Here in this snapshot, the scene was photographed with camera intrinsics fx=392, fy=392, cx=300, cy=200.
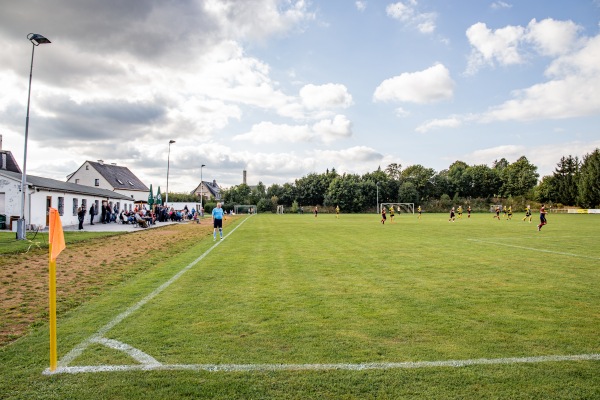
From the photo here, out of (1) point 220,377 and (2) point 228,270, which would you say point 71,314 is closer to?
(1) point 220,377

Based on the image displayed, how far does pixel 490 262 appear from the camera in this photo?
39.6ft

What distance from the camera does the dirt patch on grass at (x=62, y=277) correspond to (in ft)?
20.6

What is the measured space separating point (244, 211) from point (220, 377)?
8399 centimetres

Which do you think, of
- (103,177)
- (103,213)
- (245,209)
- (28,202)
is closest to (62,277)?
(28,202)

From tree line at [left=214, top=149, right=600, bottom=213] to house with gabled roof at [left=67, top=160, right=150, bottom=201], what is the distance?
2121 centimetres

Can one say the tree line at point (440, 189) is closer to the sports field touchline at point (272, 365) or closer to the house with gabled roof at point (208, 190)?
Answer: the house with gabled roof at point (208, 190)

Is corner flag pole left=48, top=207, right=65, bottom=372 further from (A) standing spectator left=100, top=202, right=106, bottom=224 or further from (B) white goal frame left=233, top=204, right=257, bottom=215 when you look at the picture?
(B) white goal frame left=233, top=204, right=257, bottom=215

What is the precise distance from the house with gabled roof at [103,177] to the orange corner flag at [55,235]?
193ft

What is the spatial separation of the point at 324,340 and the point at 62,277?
768 cm

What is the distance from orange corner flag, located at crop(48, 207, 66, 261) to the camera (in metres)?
4.16

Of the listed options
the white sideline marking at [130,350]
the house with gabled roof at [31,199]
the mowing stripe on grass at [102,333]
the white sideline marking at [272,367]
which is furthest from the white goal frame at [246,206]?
the white sideline marking at [272,367]

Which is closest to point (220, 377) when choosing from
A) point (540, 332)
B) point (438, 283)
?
point (540, 332)

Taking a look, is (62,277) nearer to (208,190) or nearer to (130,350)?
(130,350)

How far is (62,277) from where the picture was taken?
9.60 meters
